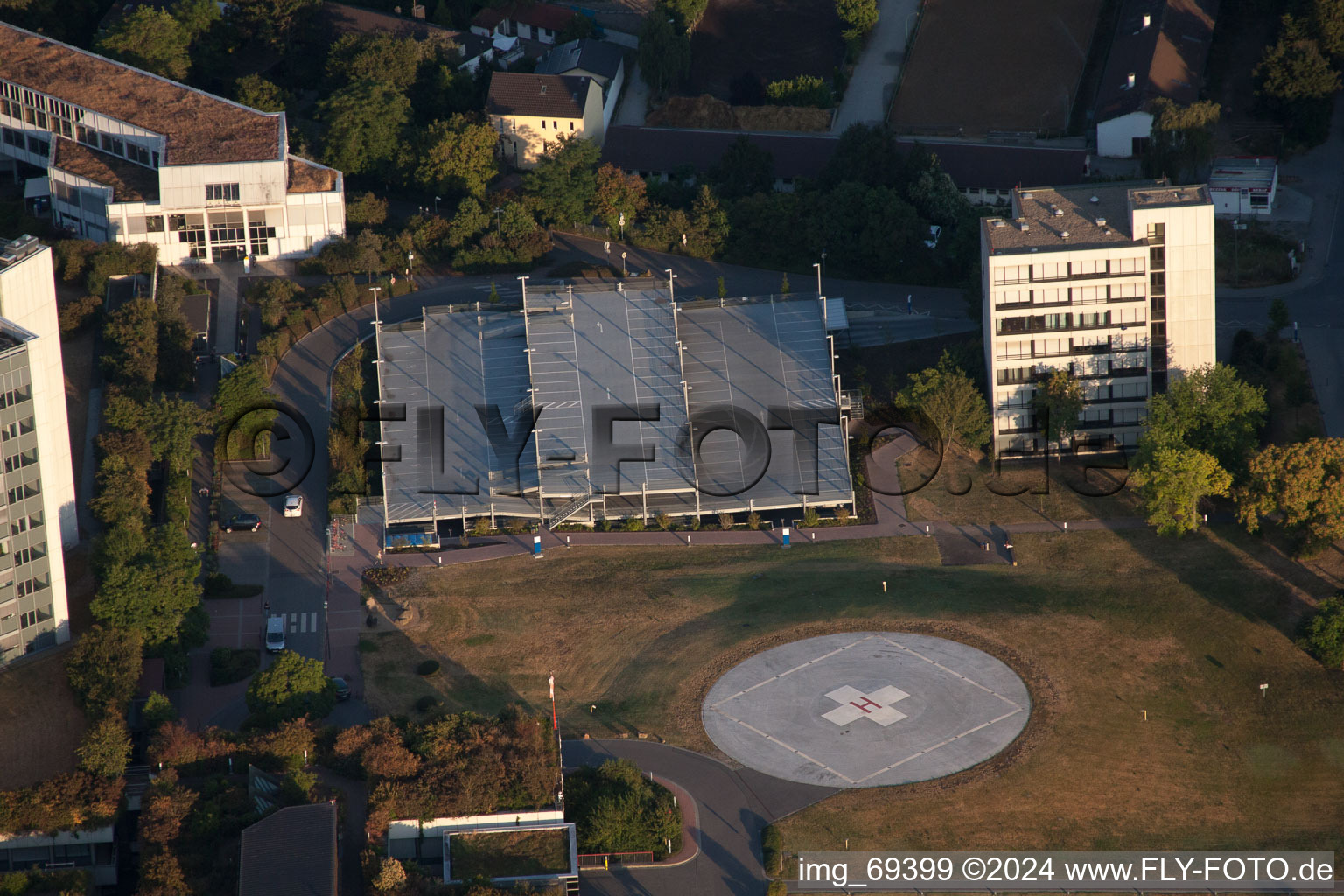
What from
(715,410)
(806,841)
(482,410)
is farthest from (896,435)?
(806,841)

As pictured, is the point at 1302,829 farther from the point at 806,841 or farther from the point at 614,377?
the point at 614,377

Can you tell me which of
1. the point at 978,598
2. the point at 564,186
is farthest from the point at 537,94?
the point at 978,598

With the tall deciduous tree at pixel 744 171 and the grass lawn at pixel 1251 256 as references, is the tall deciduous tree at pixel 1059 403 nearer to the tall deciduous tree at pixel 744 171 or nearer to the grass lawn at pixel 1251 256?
the grass lawn at pixel 1251 256

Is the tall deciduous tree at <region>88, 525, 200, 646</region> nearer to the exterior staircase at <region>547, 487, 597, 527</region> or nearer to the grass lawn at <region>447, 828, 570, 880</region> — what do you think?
the exterior staircase at <region>547, 487, 597, 527</region>

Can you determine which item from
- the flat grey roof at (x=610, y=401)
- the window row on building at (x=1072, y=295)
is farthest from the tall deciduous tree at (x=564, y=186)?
the window row on building at (x=1072, y=295)

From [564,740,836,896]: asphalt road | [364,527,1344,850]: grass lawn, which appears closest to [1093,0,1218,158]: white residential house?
[364,527,1344,850]: grass lawn

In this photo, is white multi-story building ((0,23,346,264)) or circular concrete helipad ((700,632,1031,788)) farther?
white multi-story building ((0,23,346,264))
